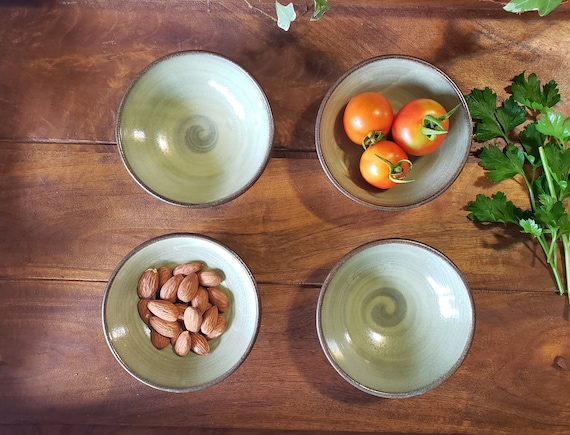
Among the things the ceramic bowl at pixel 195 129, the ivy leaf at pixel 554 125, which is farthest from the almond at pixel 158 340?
the ivy leaf at pixel 554 125

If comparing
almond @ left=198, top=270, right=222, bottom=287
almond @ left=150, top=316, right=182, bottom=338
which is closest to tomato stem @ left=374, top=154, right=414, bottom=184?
almond @ left=198, top=270, right=222, bottom=287

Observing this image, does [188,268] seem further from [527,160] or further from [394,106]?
[527,160]

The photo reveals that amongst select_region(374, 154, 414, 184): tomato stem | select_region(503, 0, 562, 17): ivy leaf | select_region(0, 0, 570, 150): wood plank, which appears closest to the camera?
→ select_region(503, 0, 562, 17): ivy leaf

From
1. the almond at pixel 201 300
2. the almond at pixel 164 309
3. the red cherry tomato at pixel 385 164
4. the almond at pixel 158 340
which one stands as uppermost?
the red cherry tomato at pixel 385 164

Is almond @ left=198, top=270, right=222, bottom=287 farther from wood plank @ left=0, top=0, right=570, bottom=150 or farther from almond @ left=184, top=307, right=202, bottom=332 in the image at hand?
wood plank @ left=0, top=0, right=570, bottom=150

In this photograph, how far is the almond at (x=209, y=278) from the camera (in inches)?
38.0

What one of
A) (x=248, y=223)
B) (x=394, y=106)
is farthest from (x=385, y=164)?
(x=248, y=223)

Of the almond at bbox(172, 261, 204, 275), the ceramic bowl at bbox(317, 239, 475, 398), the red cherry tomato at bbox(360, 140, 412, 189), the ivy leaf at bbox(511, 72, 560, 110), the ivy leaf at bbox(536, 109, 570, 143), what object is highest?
the ivy leaf at bbox(511, 72, 560, 110)

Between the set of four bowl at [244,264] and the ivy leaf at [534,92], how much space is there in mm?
115

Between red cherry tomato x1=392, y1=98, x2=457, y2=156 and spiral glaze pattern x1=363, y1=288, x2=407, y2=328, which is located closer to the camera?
red cherry tomato x1=392, y1=98, x2=457, y2=156

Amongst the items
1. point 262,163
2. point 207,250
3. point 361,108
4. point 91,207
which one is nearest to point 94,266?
point 91,207

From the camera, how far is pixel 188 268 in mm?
969

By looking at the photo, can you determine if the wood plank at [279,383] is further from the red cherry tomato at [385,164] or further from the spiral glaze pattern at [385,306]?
the red cherry tomato at [385,164]

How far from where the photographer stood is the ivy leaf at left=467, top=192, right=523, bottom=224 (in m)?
0.96
